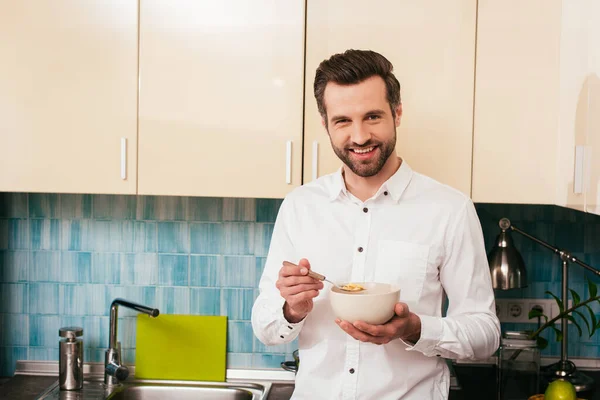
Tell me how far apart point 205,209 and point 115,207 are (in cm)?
32

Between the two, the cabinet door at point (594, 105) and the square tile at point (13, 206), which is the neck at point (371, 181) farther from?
the square tile at point (13, 206)

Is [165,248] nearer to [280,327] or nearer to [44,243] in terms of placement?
[44,243]

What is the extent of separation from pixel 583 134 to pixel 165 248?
1.39m

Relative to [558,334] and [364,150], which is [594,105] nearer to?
[364,150]

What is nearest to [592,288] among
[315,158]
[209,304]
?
[315,158]

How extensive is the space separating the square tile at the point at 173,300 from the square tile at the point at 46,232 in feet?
1.32

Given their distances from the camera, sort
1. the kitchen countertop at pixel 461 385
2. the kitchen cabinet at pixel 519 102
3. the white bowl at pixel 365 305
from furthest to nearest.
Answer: the kitchen countertop at pixel 461 385 → the kitchen cabinet at pixel 519 102 → the white bowl at pixel 365 305

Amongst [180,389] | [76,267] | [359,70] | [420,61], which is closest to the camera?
[359,70]

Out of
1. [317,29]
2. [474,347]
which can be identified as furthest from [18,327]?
[474,347]

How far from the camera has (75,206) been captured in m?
2.41

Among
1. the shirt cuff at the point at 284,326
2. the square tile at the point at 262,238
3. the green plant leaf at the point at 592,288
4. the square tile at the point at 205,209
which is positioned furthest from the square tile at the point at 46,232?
the green plant leaf at the point at 592,288

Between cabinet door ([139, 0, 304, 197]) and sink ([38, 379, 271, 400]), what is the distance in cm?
73

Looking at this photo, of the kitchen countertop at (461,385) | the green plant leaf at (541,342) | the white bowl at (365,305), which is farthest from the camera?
the green plant leaf at (541,342)

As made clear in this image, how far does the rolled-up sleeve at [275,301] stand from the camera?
1.64 meters
